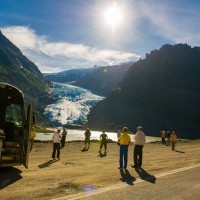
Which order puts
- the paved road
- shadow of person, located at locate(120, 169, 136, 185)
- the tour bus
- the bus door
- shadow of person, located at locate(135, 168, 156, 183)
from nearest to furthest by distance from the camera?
the paved road, shadow of person, located at locate(120, 169, 136, 185), shadow of person, located at locate(135, 168, 156, 183), the tour bus, the bus door

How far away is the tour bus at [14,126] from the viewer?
656 inches

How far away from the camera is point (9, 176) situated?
15.8 metres

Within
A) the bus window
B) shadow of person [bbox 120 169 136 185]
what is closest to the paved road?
shadow of person [bbox 120 169 136 185]

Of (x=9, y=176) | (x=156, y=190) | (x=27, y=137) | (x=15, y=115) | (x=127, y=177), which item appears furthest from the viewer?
(x=15, y=115)

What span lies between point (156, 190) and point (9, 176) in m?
6.07

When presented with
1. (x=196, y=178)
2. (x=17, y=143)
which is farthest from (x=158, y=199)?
(x=17, y=143)

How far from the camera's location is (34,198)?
11.2 meters

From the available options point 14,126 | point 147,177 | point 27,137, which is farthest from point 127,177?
point 14,126

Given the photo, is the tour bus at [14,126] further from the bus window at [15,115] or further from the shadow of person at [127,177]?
the shadow of person at [127,177]

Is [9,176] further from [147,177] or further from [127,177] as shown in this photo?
[147,177]

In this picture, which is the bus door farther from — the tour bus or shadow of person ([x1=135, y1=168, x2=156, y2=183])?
shadow of person ([x1=135, y1=168, x2=156, y2=183])

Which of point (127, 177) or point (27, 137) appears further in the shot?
point (27, 137)

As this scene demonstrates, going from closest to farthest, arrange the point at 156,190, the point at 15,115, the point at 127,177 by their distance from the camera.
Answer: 1. the point at 156,190
2. the point at 127,177
3. the point at 15,115

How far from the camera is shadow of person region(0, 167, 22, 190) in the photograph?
14.0 metres
